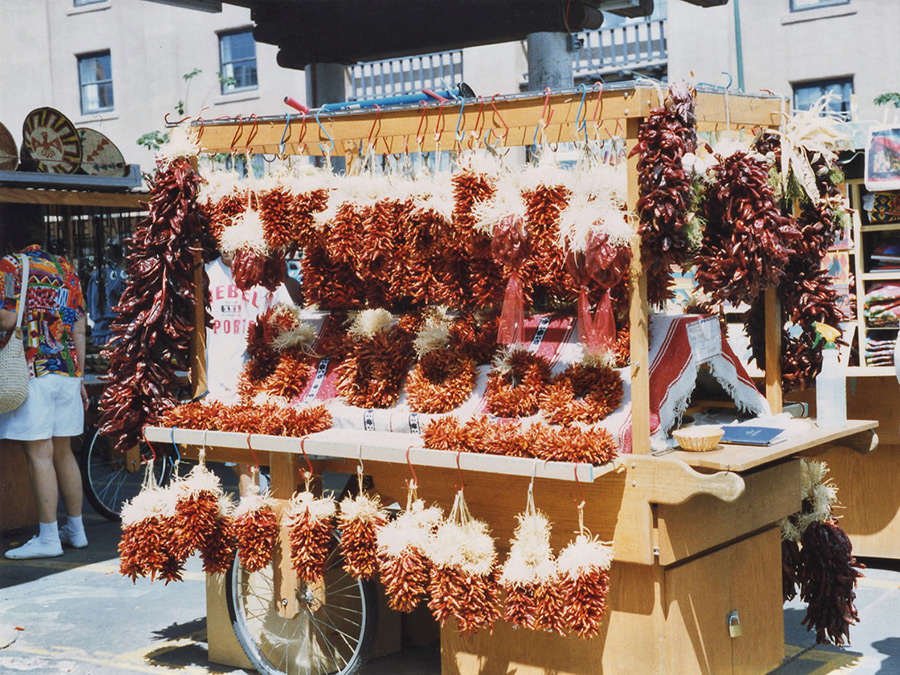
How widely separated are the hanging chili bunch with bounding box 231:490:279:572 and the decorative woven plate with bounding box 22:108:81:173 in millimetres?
5364

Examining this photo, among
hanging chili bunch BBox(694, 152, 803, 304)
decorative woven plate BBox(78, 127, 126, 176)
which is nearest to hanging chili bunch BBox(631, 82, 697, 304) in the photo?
hanging chili bunch BBox(694, 152, 803, 304)

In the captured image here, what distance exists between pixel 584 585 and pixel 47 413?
14.2ft

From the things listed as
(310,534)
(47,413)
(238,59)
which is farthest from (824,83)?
(310,534)

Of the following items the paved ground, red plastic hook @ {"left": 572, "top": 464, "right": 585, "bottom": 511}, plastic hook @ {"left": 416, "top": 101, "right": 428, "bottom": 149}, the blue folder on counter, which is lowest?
the paved ground

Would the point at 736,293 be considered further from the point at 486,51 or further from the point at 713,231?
the point at 486,51

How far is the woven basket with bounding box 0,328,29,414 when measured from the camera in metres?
6.71

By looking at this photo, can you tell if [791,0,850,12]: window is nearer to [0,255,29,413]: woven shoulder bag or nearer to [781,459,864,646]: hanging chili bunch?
[0,255,29,413]: woven shoulder bag

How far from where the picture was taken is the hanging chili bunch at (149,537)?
15.0ft

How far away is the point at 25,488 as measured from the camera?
7.93 m

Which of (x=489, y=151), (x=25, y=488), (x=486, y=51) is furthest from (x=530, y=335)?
(x=486, y=51)

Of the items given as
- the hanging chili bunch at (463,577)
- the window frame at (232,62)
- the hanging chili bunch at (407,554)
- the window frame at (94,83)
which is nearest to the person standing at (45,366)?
the hanging chili bunch at (407,554)

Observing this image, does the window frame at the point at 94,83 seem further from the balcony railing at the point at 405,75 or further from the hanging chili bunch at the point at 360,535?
the hanging chili bunch at the point at 360,535

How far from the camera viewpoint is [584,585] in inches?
149

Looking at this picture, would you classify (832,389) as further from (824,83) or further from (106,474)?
(824,83)
